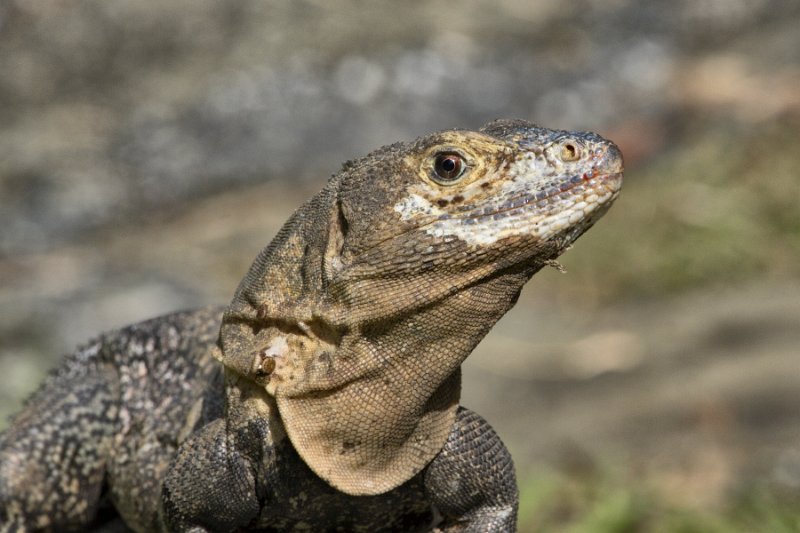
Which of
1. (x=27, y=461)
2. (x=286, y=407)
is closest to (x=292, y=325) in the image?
(x=286, y=407)

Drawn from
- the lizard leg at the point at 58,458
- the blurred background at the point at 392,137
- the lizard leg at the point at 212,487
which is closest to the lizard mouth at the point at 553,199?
the lizard leg at the point at 212,487

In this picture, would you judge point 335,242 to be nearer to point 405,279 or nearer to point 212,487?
point 405,279

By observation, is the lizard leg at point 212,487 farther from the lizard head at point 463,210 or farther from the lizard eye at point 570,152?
the lizard eye at point 570,152

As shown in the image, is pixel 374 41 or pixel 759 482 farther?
pixel 374 41

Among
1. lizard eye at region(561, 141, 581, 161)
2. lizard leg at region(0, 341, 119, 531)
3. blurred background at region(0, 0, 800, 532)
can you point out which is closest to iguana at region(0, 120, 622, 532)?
lizard eye at region(561, 141, 581, 161)

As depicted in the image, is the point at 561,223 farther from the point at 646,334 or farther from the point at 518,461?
the point at 646,334
